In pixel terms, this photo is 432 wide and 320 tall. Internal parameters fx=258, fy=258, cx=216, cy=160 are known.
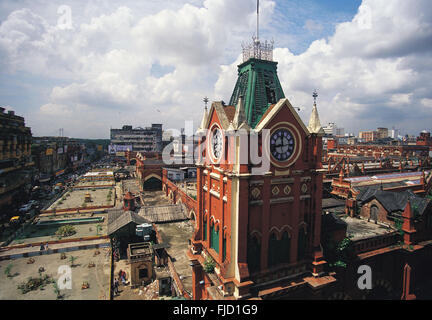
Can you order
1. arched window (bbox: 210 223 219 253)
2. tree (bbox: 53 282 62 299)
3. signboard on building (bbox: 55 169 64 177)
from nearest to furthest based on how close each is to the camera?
arched window (bbox: 210 223 219 253)
tree (bbox: 53 282 62 299)
signboard on building (bbox: 55 169 64 177)

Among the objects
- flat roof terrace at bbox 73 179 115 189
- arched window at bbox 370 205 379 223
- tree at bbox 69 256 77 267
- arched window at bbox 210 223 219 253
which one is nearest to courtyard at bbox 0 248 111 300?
tree at bbox 69 256 77 267

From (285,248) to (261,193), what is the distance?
13.5 ft

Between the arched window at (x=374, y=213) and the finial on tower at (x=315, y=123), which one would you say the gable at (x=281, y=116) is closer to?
the finial on tower at (x=315, y=123)

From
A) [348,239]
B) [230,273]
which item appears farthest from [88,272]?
[348,239]

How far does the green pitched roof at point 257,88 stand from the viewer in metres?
16.2

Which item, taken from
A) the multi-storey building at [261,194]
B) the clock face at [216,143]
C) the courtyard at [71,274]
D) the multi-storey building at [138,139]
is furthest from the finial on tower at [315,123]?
the multi-storey building at [138,139]

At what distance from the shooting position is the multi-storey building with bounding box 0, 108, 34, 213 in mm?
53688

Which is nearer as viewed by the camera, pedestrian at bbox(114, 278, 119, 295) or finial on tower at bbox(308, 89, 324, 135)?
finial on tower at bbox(308, 89, 324, 135)

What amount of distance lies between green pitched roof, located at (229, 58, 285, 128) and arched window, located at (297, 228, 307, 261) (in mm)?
7699

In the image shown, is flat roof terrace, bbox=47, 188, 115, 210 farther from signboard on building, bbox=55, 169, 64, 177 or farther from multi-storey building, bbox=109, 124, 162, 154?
multi-storey building, bbox=109, 124, 162, 154

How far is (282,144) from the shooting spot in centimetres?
1559

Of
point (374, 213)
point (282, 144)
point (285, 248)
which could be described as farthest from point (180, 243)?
point (374, 213)

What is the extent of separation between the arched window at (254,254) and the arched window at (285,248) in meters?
1.65

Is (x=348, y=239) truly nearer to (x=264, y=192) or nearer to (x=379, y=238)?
(x=379, y=238)
